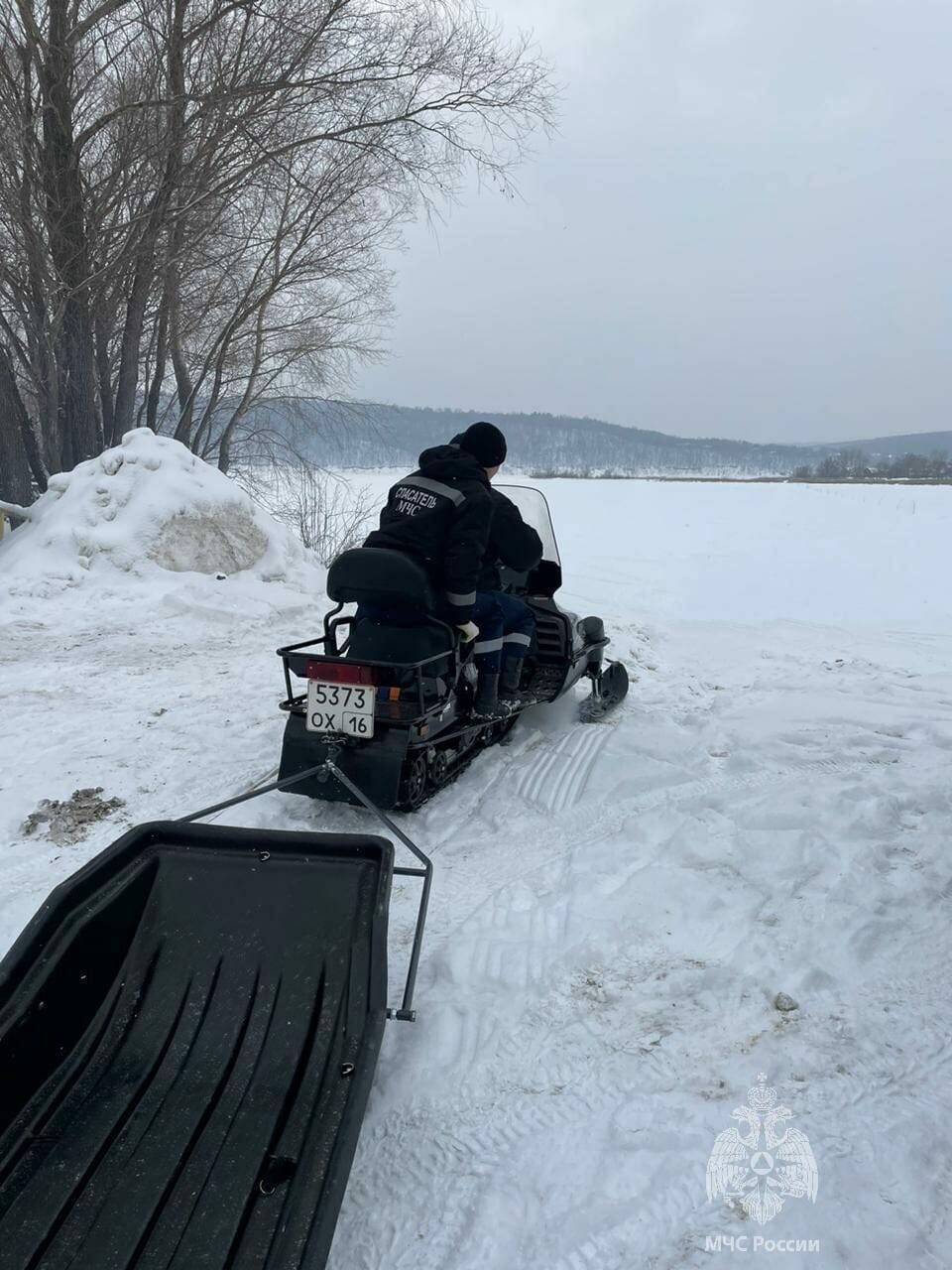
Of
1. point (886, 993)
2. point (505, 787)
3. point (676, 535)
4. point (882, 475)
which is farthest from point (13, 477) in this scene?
point (882, 475)

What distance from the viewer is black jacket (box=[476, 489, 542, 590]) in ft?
15.1

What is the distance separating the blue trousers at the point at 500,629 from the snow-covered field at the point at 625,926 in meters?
0.63

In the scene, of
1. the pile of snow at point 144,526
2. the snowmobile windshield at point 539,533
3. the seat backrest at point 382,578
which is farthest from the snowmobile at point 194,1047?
the pile of snow at point 144,526

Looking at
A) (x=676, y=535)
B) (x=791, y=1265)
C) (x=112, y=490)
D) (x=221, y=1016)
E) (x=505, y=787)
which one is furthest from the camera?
(x=676, y=535)

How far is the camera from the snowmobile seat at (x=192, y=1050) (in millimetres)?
2025

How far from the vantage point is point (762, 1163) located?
Answer: 2.28 m

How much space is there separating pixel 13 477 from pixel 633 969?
36.2 ft

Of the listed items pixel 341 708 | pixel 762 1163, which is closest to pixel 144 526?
pixel 341 708

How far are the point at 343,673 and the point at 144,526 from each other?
5882mm

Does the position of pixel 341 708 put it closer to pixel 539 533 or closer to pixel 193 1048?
pixel 193 1048

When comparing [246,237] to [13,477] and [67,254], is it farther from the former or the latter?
[13,477]

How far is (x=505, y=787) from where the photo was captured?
4699 mm

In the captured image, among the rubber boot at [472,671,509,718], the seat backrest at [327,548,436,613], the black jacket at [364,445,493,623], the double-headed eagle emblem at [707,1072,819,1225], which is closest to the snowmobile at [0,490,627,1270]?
the double-headed eagle emblem at [707,1072,819,1225]

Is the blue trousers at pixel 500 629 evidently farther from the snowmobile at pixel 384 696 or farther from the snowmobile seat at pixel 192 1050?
the snowmobile seat at pixel 192 1050
